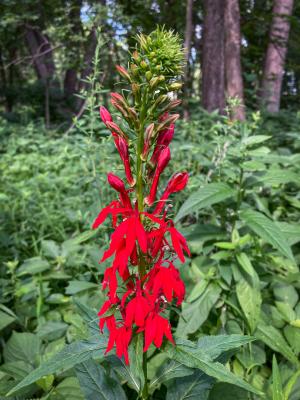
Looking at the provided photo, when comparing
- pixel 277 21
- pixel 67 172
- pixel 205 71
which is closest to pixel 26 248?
pixel 67 172

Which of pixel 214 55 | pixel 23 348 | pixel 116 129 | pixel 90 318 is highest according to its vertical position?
pixel 214 55

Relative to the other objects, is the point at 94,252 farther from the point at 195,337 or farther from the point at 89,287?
the point at 195,337

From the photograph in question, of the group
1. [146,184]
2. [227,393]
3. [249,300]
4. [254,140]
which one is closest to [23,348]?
[227,393]

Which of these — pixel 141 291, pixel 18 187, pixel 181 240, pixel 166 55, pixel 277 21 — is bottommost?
pixel 18 187

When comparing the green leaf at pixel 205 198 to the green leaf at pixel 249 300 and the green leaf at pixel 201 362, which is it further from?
the green leaf at pixel 201 362

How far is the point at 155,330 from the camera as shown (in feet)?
3.29

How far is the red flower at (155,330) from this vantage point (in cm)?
99

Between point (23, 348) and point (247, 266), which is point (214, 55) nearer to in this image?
point (247, 266)

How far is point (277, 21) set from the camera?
962 centimetres

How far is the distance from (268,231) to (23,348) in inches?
49.8

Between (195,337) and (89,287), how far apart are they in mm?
610

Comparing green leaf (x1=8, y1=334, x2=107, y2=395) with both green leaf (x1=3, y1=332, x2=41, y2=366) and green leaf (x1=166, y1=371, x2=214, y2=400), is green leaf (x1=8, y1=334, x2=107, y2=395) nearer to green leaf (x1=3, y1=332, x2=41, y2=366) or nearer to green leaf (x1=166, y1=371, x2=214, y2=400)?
green leaf (x1=166, y1=371, x2=214, y2=400)

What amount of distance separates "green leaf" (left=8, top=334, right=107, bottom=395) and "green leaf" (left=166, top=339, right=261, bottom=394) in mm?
209

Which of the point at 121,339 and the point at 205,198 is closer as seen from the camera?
the point at 121,339
